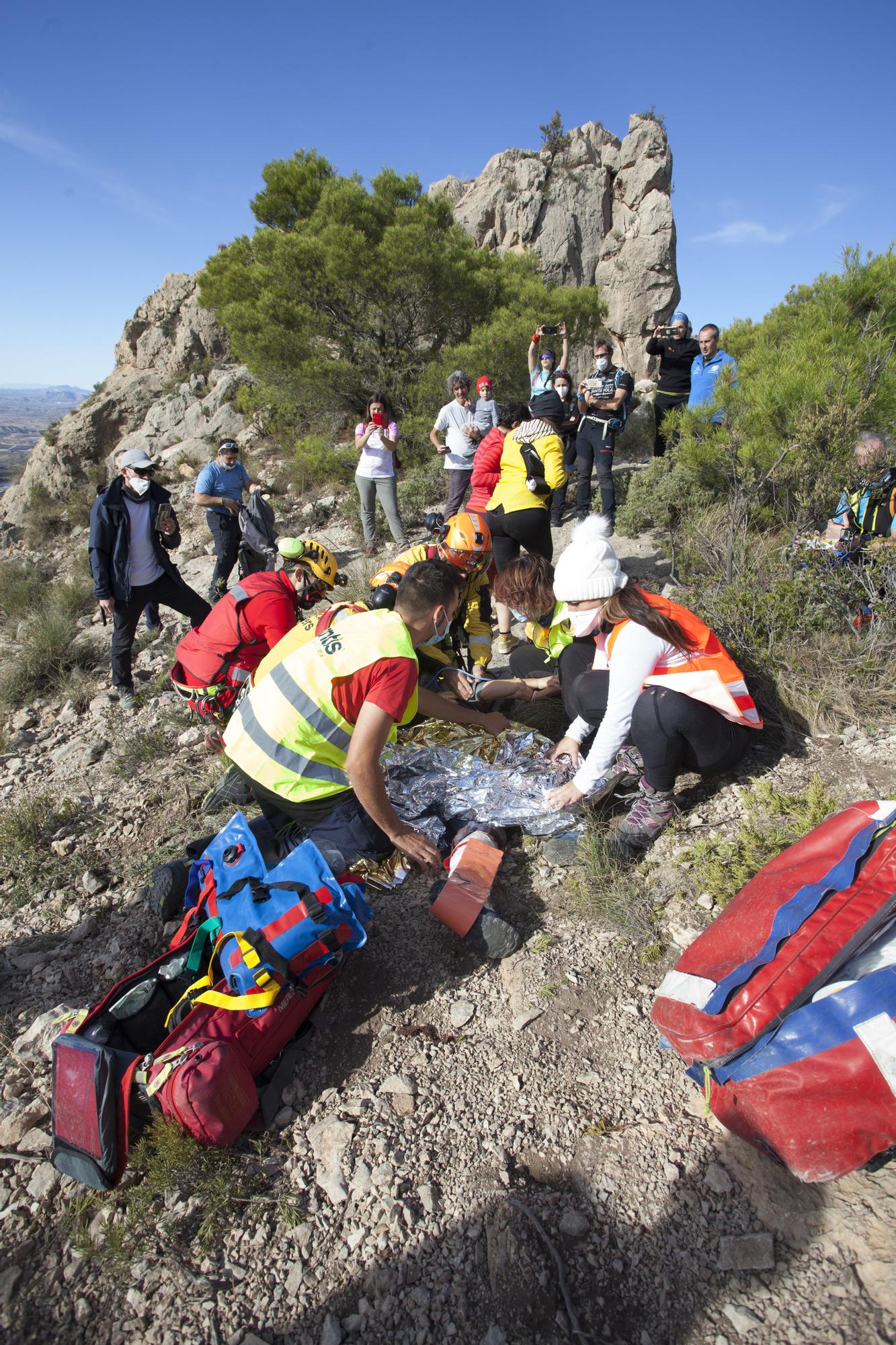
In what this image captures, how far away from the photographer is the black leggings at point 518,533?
375 cm

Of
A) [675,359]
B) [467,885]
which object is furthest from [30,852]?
[675,359]

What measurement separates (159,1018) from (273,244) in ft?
39.3

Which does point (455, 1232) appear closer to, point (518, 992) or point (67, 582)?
point (518, 992)

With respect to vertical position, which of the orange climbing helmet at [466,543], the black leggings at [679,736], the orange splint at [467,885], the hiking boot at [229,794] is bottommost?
the hiking boot at [229,794]

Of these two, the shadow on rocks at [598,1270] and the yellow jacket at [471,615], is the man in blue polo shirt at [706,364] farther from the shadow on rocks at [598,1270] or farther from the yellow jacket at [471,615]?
the shadow on rocks at [598,1270]

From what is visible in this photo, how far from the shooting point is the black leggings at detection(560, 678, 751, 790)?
7.09 feet

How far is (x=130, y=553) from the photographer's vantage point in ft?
13.7

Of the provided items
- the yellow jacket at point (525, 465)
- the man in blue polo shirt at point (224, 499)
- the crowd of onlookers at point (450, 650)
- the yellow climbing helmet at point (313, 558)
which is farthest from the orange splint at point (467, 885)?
the man in blue polo shirt at point (224, 499)

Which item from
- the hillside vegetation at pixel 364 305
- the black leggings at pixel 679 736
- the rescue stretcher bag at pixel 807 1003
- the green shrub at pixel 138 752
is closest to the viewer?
the rescue stretcher bag at pixel 807 1003

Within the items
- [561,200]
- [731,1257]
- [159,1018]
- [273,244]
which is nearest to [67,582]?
[273,244]

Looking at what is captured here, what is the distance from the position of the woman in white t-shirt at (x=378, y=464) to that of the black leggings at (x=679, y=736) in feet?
14.4

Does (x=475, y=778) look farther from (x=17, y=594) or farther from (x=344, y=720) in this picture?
(x=17, y=594)

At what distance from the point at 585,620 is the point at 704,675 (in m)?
0.45

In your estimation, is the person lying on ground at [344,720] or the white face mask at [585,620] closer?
the person lying on ground at [344,720]
